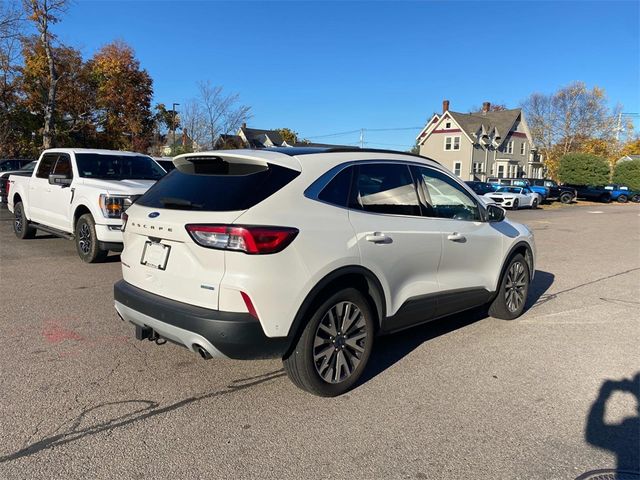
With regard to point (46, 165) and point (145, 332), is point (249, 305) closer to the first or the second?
point (145, 332)

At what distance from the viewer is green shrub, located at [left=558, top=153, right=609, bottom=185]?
147 ft

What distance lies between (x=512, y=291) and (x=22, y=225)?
9.31 metres

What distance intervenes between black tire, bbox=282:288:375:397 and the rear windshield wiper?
108 cm

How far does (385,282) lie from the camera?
3.85 meters

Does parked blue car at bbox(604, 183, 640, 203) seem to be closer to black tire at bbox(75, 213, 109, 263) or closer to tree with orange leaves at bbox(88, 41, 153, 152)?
tree with orange leaves at bbox(88, 41, 153, 152)

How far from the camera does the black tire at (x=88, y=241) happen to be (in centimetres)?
762

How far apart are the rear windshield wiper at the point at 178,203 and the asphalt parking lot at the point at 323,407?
1333mm

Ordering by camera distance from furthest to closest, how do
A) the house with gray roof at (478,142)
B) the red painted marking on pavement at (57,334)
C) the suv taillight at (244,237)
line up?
the house with gray roof at (478,142)
the red painted marking on pavement at (57,334)
the suv taillight at (244,237)

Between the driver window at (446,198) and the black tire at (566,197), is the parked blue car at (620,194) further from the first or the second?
the driver window at (446,198)

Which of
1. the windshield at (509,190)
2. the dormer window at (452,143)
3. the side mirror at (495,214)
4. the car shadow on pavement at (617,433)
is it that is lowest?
the car shadow on pavement at (617,433)

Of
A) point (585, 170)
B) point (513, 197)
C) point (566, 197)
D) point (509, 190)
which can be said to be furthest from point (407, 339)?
point (585, 170)

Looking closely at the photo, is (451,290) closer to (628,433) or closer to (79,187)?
(628,433)

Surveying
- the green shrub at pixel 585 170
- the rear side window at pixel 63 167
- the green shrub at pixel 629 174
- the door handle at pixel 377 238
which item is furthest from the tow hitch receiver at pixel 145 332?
the green shrub at pixel 629 174

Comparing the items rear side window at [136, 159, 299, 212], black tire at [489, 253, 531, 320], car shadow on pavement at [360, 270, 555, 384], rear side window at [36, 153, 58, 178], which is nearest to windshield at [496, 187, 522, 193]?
car shadow on pavement at [360, 270, 555, 384]
